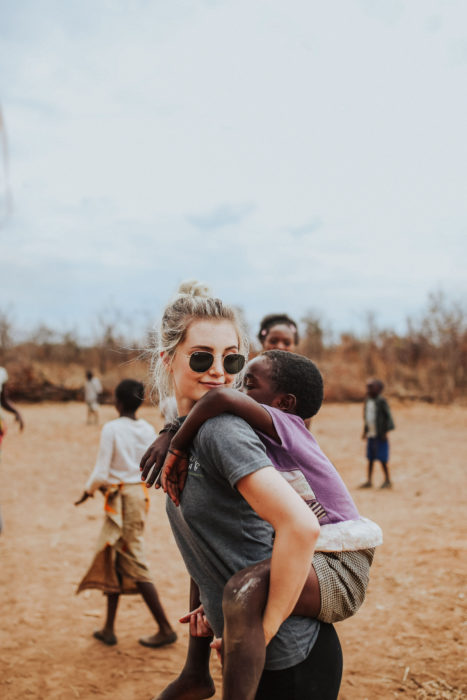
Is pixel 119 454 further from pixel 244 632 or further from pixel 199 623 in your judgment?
pixel 244 632

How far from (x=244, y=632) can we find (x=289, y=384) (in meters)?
0.79

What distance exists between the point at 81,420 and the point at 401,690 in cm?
1609

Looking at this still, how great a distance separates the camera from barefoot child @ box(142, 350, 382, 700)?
1341 mm

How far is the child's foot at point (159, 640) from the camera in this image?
3.99 meters

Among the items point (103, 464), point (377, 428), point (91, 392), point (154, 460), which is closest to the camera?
point (154, 460)

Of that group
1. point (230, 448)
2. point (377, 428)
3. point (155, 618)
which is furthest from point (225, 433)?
point (377, 428)

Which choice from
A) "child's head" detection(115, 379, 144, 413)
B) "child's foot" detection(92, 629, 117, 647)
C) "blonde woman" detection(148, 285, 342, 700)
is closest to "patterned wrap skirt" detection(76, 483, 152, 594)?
"child's foot" detection(92, 629, 117, 647)

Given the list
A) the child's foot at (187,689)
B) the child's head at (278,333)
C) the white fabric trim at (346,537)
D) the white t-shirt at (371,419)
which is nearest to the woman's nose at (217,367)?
the white fabric trim at (346,537)

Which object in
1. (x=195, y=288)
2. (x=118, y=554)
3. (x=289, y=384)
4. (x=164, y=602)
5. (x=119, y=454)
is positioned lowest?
(x=164, y=602)

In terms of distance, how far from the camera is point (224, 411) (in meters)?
1.47

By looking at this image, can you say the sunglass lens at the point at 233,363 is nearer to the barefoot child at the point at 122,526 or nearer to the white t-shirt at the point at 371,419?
the barefoot child at the point at 122,526

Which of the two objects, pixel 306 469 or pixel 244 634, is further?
pixel 306 469

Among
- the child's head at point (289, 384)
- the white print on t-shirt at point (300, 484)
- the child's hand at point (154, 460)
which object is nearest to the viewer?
the white print on t-shirt at point (300, 484)

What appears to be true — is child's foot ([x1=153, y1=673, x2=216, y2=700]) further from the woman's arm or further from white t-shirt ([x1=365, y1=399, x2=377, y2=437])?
Answer: white t-shirt ([x1=365, y1=399, x2=377, y2=437])
